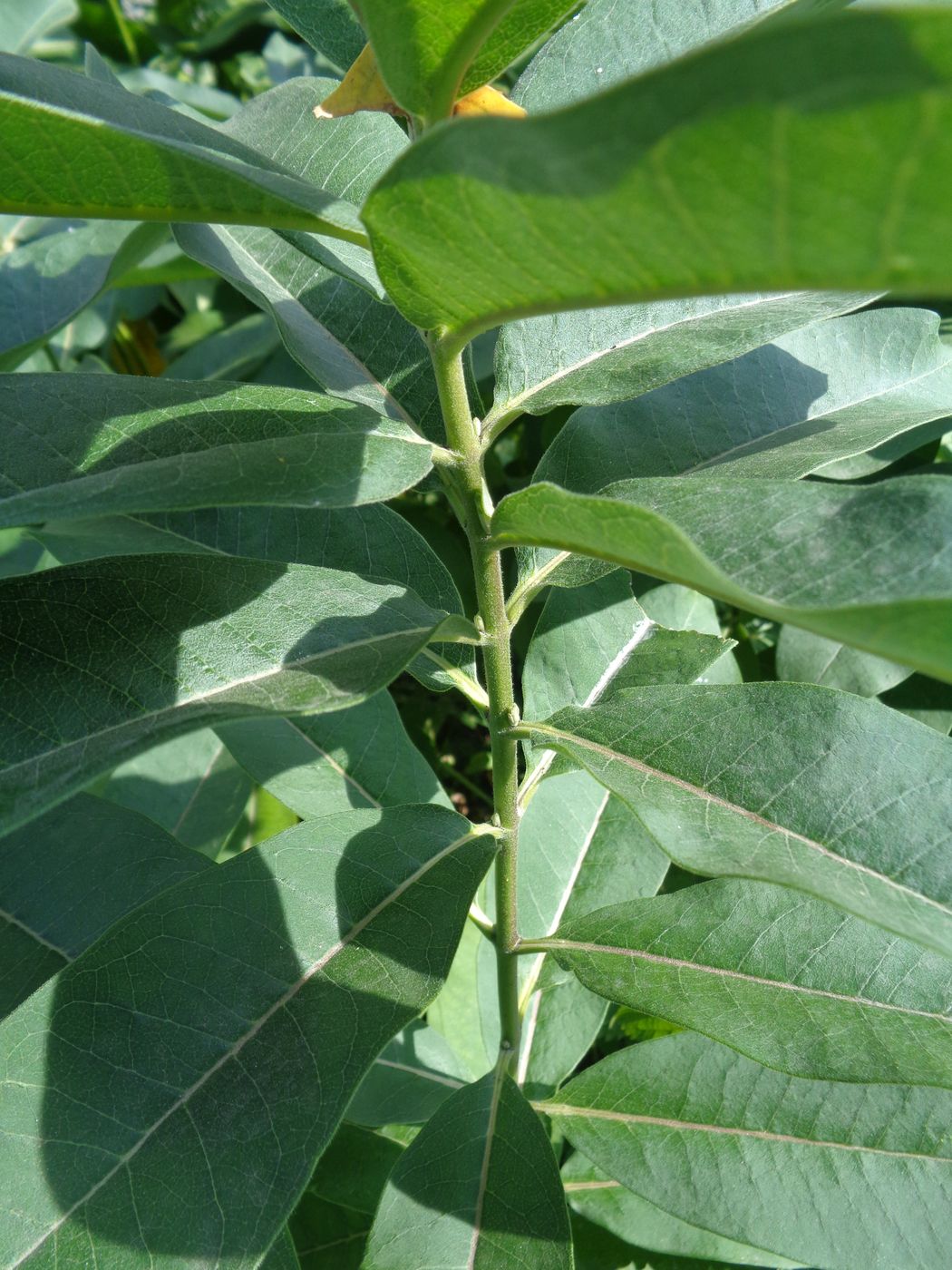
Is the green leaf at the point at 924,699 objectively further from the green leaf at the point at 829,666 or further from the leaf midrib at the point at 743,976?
the leaf midrib at the point at 743,976

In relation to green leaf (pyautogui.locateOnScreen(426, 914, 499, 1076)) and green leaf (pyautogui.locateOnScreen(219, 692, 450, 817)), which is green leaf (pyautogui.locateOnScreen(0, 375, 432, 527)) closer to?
green leaf (pyautogui.locateOnScreen(219, 692, 450, 817))

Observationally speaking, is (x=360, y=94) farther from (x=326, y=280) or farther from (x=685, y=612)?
(x=685, y=612)

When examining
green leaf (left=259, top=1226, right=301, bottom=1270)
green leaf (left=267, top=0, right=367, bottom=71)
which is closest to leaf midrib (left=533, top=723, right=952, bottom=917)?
green leaf (left=259, top=1226, right=301, bottom=1270)

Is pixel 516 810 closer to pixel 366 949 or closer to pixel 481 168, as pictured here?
pixel 366 949

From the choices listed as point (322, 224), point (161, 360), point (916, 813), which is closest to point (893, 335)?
point (916, 813)

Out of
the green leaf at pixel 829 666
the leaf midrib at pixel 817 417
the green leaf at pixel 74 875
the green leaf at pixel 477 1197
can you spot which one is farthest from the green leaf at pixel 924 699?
the green leaf at pixel 74 875
